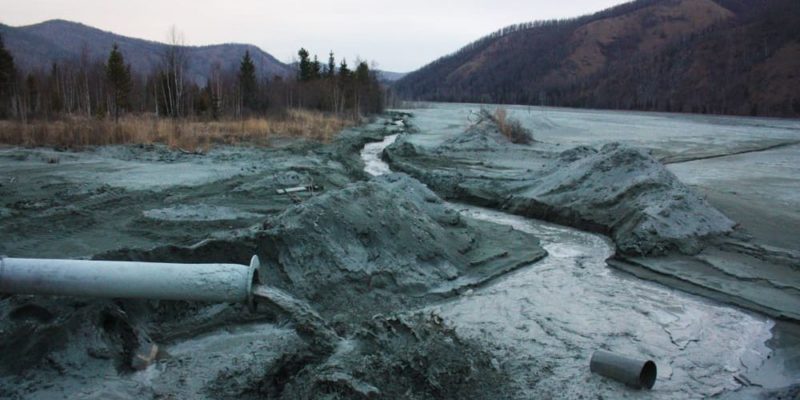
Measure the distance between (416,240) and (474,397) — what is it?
11.1ft

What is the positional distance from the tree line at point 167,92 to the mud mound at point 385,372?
26675 millimetres

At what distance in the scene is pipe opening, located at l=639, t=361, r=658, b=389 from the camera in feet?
15.4

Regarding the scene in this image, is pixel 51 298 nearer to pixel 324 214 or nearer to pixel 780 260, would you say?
pixel 324 214

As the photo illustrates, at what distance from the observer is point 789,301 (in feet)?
21.2

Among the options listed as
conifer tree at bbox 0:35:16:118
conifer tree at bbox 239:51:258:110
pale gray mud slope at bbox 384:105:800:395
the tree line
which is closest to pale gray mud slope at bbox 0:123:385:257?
pale gray mud slope at bbox 384:105:800:395

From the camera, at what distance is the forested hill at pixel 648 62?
7100 cm

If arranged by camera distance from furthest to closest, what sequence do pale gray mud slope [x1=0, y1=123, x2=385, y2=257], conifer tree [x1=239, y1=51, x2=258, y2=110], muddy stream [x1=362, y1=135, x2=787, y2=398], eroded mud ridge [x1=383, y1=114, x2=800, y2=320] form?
conifer tree [x1=239, y1=51, x2=258, y2=110] → pale gray mud slope [x1=0, y1=123, x2=385, y2=257] → eroded mud ridge [x1=383, y1=114, x2=800, y2=320] → muddy stream [x1=362, y1=135, x2=787, y2=398]

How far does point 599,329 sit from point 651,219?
3.43 meters

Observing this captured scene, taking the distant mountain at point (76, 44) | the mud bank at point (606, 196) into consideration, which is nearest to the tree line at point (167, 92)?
the mud bank at point (606, 196)

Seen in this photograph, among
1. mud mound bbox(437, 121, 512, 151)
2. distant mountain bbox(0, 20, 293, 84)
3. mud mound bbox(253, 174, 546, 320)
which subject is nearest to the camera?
mud mound bbox(253, 174, 546, 320)

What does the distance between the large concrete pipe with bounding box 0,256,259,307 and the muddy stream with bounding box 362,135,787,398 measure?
8.52 ft

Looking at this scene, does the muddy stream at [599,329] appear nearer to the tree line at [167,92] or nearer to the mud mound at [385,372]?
the mud mound at [385,372]

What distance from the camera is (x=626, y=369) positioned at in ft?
15.5

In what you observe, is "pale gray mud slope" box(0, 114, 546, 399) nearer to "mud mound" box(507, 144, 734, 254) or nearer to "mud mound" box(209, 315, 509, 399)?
"mud mound" box(209, 315, 509, 399)
